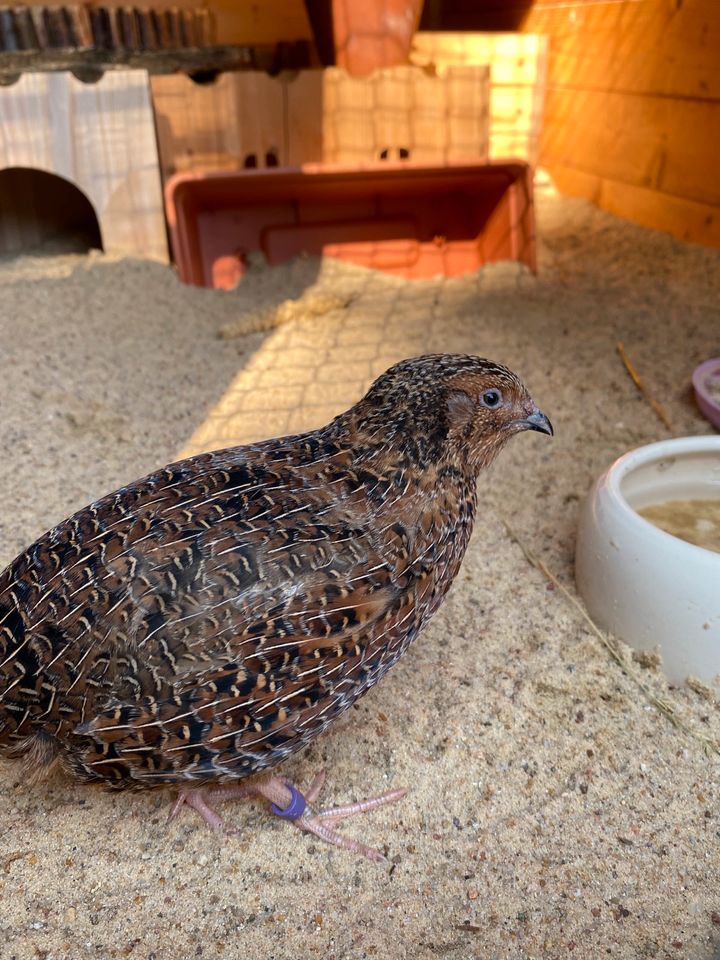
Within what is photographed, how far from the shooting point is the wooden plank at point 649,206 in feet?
14.8

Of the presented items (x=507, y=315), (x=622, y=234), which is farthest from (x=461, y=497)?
(x=622, y=234)

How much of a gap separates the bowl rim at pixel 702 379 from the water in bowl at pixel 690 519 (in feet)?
2.70

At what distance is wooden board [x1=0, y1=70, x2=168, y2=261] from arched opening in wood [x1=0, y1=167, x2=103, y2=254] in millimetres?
593

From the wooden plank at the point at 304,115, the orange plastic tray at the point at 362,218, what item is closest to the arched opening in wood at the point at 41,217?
the orange plastic tray at the point at 362,218

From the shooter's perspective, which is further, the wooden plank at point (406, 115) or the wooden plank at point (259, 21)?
the wooden plank at point (259, 21)

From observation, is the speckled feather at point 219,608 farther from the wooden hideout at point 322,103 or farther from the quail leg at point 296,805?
the wooden hideout at point 322,103

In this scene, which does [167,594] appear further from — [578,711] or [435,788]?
[578,711]

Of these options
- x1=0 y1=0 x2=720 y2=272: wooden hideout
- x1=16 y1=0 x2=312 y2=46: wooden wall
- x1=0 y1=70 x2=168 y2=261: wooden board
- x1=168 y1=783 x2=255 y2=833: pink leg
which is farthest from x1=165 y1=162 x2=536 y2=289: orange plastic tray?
x1=168 y1=783 x2=255 y2=833: pink leg

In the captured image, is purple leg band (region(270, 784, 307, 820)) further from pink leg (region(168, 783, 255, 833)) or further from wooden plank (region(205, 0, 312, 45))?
wooden plank (region(205, 0, 312, 45))

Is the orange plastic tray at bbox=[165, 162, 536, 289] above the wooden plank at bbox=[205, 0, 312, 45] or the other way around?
the other way around

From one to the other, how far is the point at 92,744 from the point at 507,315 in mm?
3373

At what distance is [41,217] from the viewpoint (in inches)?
207

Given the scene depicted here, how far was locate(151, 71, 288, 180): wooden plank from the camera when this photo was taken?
4.32 meters

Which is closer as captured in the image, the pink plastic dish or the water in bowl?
the water in bowl
